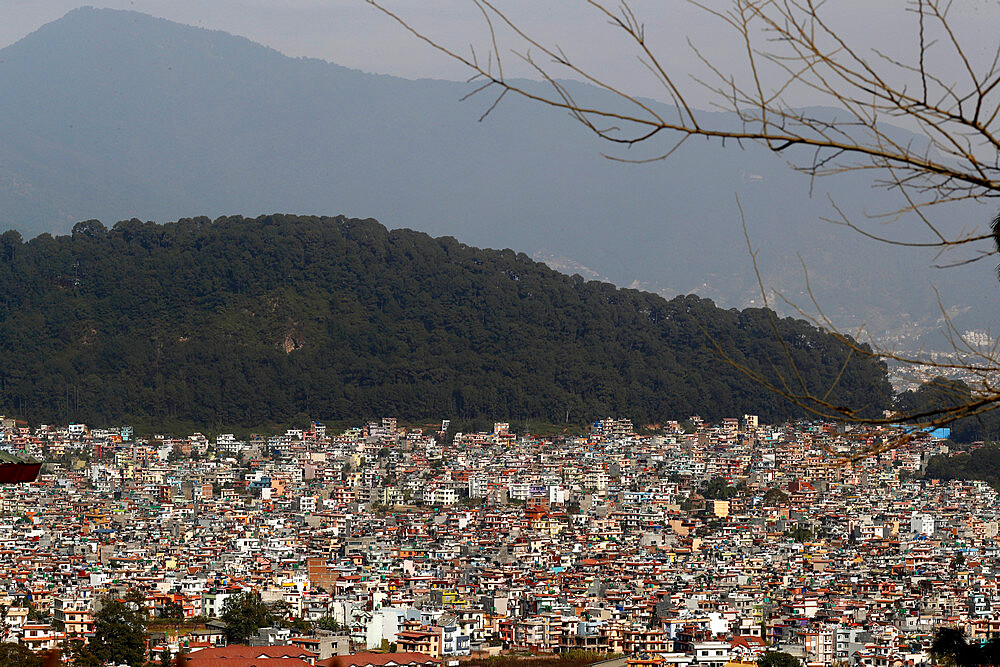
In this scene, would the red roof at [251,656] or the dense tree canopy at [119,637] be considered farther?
the dense tree canopy at [119,637]

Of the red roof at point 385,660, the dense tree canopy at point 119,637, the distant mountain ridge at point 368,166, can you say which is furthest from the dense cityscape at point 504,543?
the distant mountain ridge at point 368,166

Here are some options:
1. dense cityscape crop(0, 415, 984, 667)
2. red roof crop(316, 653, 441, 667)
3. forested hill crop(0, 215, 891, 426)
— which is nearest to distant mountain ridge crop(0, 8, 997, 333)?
forested hill crop(0, 215, 891, 426)

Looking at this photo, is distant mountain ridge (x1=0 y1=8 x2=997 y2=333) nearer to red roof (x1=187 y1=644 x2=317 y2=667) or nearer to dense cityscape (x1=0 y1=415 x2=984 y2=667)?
dense cityscape (x1=0 y1=415 x2=984 y2=667)

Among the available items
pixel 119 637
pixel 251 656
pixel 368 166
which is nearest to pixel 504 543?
pixel 119 637

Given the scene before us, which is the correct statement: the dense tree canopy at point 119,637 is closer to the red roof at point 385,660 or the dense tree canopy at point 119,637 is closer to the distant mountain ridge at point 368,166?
the red roof at point 385,660

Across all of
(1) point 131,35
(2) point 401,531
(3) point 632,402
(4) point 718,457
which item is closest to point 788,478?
(4) point 718,457

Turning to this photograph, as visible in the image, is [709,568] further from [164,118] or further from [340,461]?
[164,118]

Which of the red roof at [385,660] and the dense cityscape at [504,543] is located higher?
the dense cityscape at [504,543]
